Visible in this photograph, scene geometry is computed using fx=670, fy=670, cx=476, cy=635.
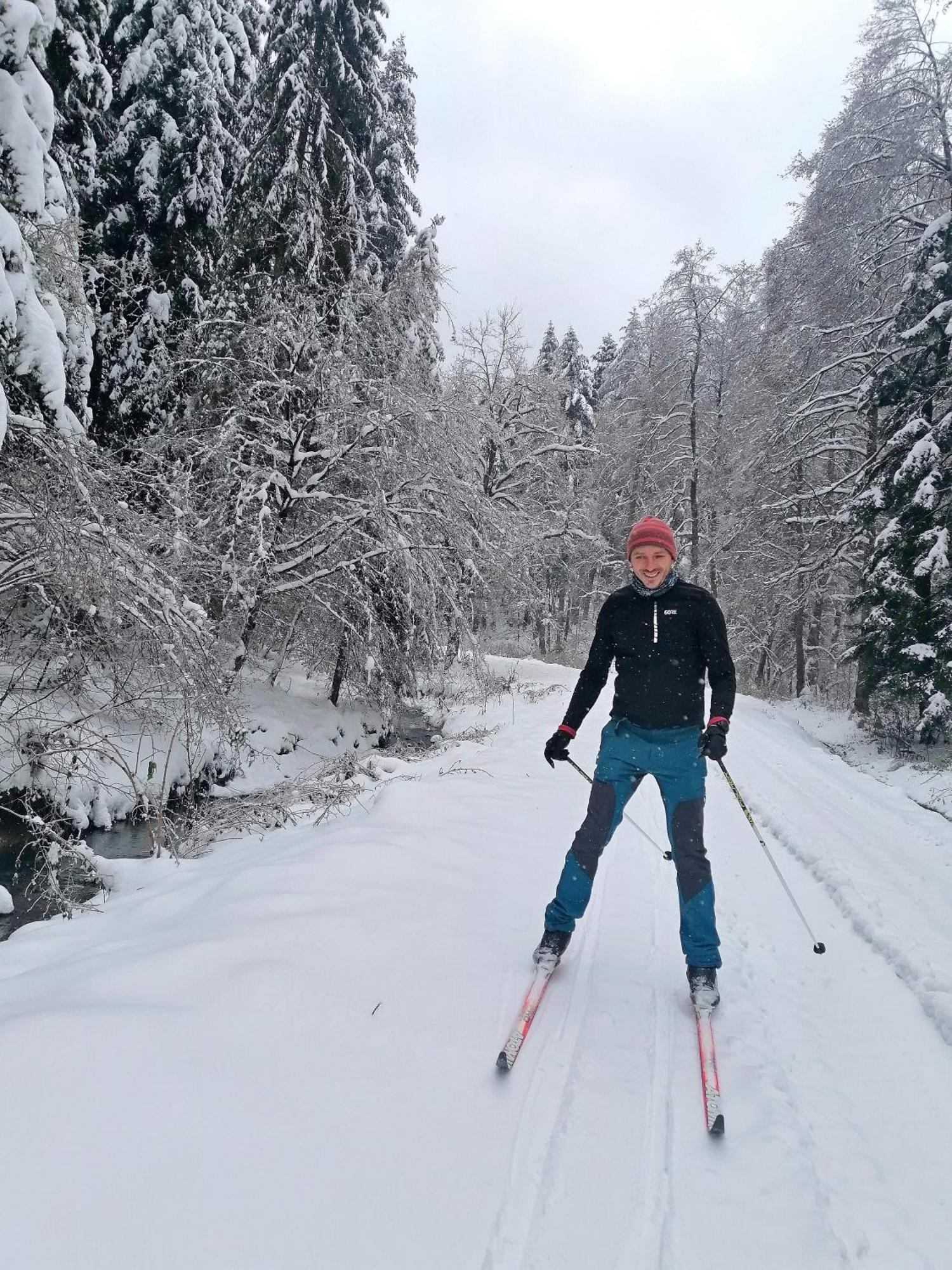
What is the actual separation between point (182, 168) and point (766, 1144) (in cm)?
1838

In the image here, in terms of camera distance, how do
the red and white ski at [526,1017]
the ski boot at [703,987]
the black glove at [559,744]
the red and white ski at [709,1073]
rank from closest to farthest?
the red and white ski at [709,1073] → the red and white ski at [526,1017] → the ski boot at [703,987] → the black glove at [559,744]

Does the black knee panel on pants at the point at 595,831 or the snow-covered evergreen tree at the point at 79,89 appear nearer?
the black knee panel on pants at the point at 595,831

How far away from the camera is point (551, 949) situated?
121 inches

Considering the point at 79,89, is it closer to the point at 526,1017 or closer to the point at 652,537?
the point at 652,537

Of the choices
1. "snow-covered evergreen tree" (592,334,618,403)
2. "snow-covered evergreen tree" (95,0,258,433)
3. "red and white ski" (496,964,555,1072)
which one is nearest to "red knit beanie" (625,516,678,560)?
"red and white ski" (496,964,555,1072)

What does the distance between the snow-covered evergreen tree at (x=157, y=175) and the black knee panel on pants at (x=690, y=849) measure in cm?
1388

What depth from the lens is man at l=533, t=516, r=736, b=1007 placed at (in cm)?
305

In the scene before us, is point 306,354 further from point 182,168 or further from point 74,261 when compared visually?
point 182,168

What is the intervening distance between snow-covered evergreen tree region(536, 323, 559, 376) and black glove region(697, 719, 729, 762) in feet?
104

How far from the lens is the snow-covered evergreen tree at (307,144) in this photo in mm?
11609

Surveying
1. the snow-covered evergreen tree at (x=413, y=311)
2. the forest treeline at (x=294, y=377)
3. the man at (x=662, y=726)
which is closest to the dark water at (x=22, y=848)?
the forest treeline at (x=294, y=377)

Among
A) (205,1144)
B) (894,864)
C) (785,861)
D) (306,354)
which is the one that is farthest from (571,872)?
(306,354)

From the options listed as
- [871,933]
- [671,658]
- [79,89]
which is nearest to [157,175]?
[79,89]

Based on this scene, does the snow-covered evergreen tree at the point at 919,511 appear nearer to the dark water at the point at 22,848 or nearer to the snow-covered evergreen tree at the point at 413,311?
the snow-covered evergreen tree at the point at 413,311
